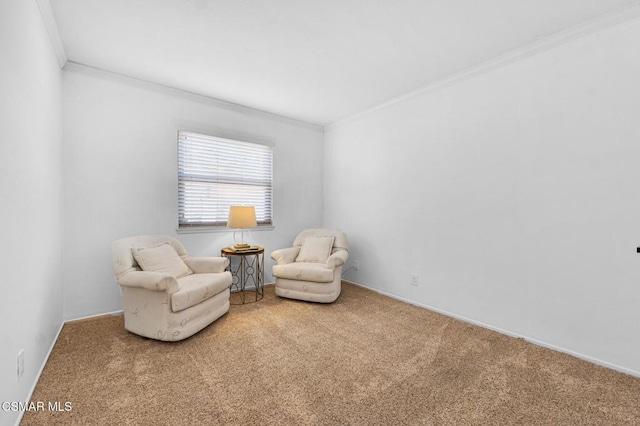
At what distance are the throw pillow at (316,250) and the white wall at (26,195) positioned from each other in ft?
8.57

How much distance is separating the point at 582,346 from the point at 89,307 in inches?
183

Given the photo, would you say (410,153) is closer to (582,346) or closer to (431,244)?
(431,244)

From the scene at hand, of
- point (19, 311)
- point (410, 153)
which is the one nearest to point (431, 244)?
point (410, 153)

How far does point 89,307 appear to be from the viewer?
118 inches

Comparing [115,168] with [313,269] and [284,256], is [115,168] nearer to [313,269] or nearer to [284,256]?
[284,256]

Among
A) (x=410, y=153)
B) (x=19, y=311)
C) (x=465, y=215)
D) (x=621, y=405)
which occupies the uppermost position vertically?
(x=410, y=153)

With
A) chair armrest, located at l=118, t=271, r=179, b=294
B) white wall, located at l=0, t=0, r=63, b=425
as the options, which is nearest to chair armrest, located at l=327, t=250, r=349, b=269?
chair armrest, located at l=118, t=271, r=179, b=294

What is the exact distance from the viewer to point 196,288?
2.60m

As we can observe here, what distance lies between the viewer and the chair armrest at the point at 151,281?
2359 millimetres

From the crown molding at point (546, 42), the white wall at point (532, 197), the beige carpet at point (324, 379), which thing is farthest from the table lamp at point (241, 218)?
the crown molding at point (546, 42)

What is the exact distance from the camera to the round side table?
3.78m

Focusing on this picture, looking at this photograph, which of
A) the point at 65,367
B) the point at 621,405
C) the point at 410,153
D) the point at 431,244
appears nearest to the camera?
the point at 621,405

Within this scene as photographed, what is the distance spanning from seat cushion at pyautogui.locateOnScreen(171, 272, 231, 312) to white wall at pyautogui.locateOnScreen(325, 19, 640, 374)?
85.8 inches

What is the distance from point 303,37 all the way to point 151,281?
2446mm
